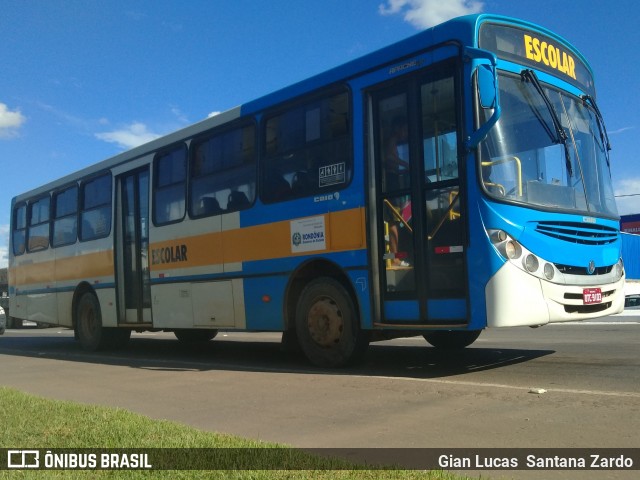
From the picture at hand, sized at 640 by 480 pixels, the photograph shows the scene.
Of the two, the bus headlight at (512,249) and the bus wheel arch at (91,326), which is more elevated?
the bus headlight at (512,249)

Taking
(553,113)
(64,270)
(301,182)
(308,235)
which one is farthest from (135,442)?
(64,270)

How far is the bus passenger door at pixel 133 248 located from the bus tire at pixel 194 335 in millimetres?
1869

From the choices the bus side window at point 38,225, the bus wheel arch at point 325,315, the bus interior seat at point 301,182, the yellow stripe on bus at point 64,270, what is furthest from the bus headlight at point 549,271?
the bus side window at point 38,225

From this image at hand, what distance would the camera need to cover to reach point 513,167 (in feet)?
22.3

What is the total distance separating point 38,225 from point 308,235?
983cm

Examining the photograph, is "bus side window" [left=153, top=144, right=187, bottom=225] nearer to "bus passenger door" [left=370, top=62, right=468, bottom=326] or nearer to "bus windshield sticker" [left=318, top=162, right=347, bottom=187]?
"bus windshield sticker" [left=318, top=162, right=347, bottom=187]

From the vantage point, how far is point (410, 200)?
23.9 feet

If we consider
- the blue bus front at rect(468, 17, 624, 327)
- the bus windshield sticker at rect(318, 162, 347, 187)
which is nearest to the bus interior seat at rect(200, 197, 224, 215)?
the bus windshield sticker at rect(318, 162, 347, 187)

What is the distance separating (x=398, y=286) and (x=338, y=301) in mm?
920

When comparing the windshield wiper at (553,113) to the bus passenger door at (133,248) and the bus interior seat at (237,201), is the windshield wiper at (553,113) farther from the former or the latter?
the bus passenger door at (133,248)

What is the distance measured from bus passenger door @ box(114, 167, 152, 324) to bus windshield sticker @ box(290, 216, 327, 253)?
4215 mm

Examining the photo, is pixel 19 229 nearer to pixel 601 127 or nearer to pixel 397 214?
pixel 397 214

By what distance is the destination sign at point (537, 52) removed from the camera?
7.00 m

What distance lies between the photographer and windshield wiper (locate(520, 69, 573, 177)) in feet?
23.3
